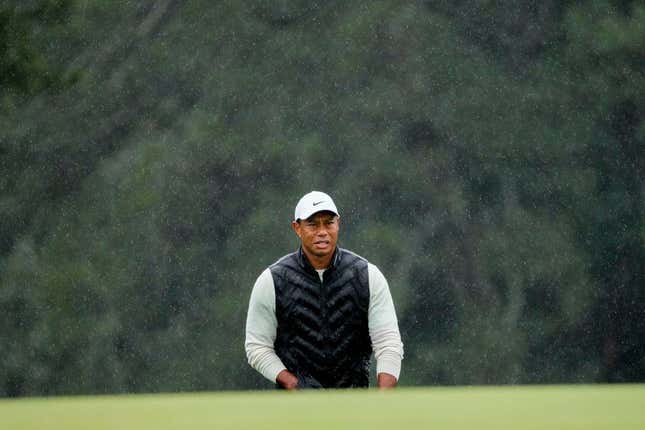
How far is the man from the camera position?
4086 mm

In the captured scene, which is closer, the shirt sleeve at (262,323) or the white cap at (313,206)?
the shirt sleeve at (262,323)

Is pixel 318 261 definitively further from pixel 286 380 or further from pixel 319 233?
pixel 286 380

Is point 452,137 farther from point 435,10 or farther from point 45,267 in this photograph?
point 45,267

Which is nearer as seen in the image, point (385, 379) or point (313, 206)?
point (385, 379)

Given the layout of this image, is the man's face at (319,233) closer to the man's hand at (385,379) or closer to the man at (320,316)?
the man at (320,316)

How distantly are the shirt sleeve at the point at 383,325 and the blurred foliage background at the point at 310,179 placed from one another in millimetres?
9222

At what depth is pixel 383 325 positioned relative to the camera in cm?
408

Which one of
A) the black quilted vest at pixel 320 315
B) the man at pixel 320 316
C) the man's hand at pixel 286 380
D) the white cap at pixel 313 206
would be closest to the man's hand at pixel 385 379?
the man at pixel 320 316

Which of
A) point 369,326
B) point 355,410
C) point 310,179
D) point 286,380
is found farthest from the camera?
point 310,179

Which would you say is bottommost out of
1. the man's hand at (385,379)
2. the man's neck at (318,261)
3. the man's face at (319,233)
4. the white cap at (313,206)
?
the man's hand at (385,379)

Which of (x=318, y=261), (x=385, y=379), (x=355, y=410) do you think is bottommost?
(x=355, y=410)

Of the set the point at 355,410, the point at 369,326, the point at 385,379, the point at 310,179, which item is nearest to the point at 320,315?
the point at 369,326

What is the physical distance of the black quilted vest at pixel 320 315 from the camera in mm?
4098

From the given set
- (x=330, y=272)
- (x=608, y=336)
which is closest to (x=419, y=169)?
(x=608, y=336)
